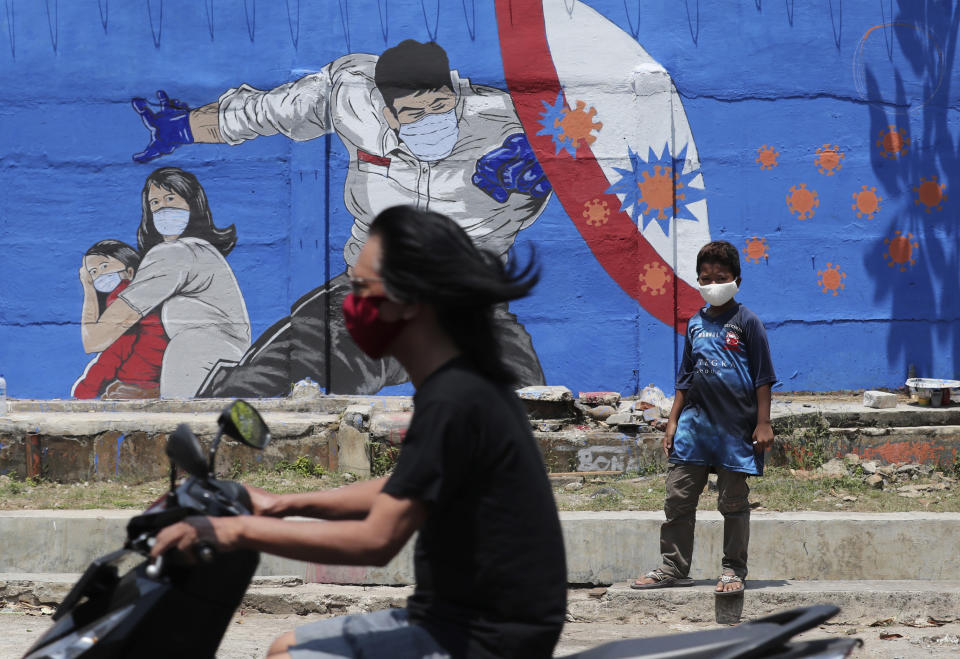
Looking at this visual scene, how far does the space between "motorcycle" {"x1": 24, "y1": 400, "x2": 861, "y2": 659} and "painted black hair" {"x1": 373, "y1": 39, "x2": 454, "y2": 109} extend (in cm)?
693

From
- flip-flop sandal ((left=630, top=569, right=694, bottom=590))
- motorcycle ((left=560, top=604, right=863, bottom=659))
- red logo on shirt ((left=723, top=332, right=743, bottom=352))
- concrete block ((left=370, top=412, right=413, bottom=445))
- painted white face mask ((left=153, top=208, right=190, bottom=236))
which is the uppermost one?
painted white face mask ((left=153, top=208, right=190, bottom=236))

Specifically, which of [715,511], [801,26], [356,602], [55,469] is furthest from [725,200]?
[55,469]

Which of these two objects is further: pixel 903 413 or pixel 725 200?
pixel 725 200

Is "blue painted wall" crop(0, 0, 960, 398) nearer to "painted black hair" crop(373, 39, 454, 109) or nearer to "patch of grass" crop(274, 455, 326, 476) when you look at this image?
"painted black hair" crop(373, 39, 454, 109)

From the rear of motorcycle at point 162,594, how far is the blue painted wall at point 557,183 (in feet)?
21.5

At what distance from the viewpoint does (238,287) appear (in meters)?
8.41

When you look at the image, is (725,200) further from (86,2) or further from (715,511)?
(86,2)

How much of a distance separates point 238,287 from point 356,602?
434cm

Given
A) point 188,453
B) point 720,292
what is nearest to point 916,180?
point 720,292

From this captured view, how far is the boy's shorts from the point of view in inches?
66.6

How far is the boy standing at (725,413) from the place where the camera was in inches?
169

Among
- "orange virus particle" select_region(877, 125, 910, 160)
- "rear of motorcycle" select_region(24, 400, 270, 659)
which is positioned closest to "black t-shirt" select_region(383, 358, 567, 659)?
"rear of motorcycle" select_region(24, 400, 270, 659)

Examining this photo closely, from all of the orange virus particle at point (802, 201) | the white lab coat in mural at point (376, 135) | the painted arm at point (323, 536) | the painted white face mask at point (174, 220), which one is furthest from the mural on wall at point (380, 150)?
the painted arm at point (323, 536)

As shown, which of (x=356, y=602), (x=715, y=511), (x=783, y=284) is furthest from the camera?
(x=783, y=284)
